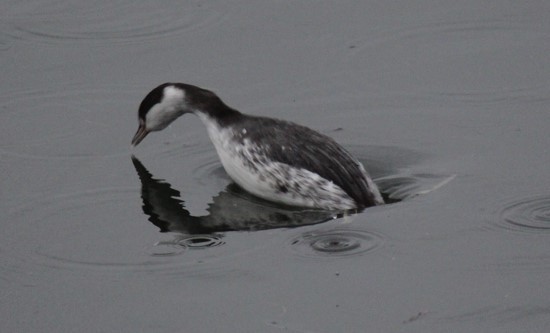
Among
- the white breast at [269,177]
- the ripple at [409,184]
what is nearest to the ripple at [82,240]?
the white breast at [269,177]

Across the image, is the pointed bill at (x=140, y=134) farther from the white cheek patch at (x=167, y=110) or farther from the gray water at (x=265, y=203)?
the gray water at (x=265, y=203)

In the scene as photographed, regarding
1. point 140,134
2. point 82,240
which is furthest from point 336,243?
point 140,134

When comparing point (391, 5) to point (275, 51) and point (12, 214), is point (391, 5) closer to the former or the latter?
point (275, 51)

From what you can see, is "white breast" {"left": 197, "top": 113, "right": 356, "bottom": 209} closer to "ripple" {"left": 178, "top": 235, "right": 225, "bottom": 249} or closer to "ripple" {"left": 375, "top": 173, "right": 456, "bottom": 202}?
"ripple" {"left": 375, "top": 173, "right": 456, "bottom": 202}

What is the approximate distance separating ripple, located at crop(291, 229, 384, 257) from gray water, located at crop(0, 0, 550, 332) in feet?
0.06

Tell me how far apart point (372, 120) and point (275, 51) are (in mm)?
1748

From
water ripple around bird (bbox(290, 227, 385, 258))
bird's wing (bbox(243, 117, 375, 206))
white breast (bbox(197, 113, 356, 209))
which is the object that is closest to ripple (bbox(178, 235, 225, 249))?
water ripple around bird (bbox(290, 227, 385, 258))

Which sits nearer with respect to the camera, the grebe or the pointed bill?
the grebe

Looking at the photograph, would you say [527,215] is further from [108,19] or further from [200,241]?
[108,19]

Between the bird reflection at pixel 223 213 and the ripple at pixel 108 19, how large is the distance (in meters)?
3.21

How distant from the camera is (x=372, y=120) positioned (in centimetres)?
1235

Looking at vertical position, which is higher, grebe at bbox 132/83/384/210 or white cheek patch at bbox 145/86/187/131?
white cheek patch at bbox 145/86/187/131

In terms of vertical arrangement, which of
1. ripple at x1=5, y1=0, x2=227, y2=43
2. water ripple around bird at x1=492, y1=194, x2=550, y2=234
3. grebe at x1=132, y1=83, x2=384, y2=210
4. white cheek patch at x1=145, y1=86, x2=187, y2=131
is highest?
ripple at x1=5, y1=0, x2=227, y2=43

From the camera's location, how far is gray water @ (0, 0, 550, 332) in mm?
9062
